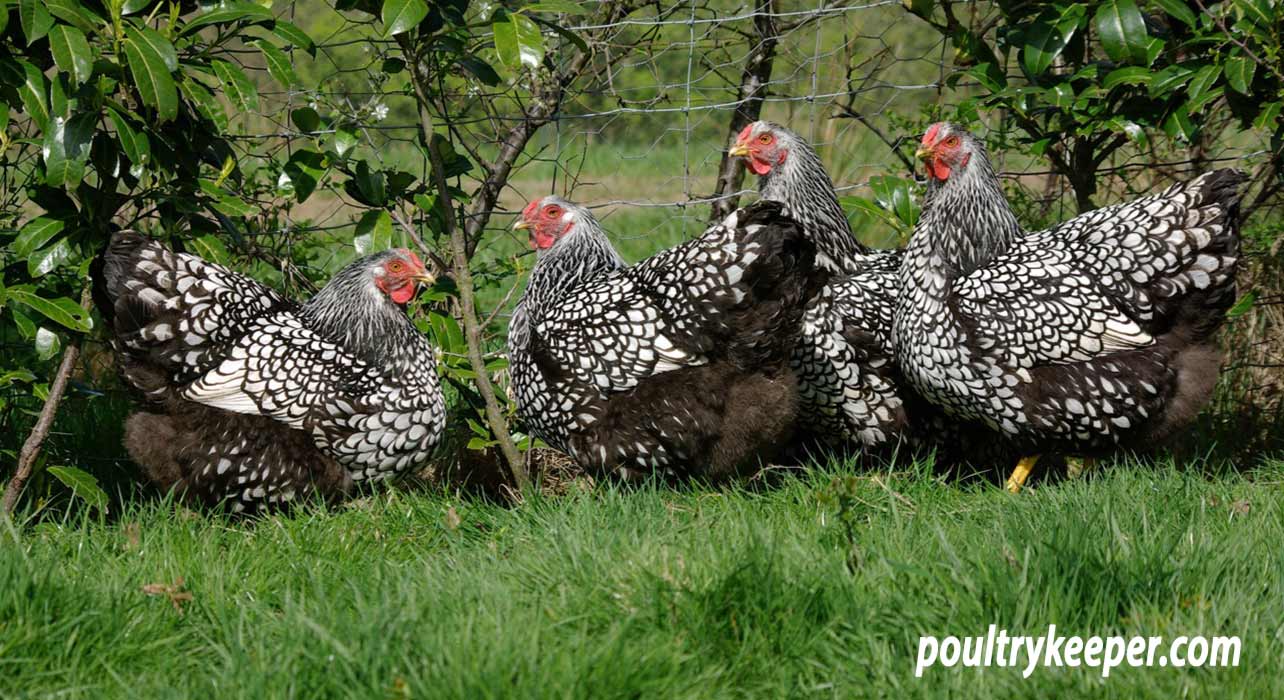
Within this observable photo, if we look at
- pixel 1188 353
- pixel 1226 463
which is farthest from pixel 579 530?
pixel 1226 463

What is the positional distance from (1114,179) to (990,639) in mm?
3544

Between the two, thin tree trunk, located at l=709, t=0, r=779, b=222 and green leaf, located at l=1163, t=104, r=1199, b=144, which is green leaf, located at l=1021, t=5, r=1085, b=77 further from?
thin tree trunk, located at l=709, t=0, r=779, b=222

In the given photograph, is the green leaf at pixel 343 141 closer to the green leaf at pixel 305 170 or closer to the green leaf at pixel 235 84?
the green leaf at pixel 305 170

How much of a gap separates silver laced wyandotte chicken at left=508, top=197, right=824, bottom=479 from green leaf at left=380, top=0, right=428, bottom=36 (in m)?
1.29

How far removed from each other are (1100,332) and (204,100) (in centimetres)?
305

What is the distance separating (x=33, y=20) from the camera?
312 centimetres

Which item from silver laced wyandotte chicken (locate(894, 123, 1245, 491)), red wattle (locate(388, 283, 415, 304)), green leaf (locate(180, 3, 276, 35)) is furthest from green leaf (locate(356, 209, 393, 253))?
silver laced wyandotte chicken (locate(894, 123, 1245, 491))

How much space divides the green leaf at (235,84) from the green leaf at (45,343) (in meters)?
0.98

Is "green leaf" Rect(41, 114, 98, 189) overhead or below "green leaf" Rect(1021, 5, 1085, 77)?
below

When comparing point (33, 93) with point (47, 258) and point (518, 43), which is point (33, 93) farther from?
point (518, 43)

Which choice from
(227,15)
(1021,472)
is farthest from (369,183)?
(1021,472)

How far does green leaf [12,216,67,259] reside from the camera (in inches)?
141

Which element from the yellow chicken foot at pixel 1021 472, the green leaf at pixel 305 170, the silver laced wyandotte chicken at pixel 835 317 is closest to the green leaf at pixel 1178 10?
the silver laced wyandotte chicken at pixel 835 317

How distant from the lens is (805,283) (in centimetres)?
407
